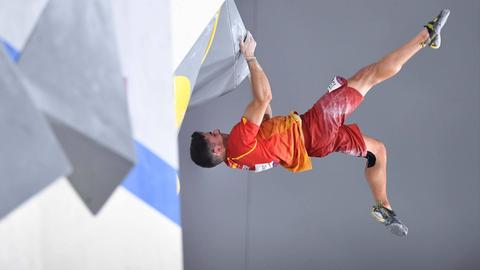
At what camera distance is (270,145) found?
2.03 meters

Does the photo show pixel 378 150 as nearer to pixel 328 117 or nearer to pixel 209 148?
pixel 328 117

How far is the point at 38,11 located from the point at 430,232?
283cm

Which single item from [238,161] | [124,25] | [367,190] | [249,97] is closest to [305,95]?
[249,97]

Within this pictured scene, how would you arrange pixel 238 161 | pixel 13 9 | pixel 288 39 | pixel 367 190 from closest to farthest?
1. pixel 13 9
2. pixel 238 161
3. pixel 288 39
4. pixel 367 190

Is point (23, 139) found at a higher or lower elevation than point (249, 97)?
higher

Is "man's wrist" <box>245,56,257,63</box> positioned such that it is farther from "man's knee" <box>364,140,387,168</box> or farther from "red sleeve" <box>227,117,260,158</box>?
"man's knee" <box>364,140,387,168</box>

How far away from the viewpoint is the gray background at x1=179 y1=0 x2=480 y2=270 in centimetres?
298

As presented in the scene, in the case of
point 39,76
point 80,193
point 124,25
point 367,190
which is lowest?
point 367,190

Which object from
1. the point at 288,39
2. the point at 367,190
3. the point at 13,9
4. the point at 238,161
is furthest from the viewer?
the point at 367,190

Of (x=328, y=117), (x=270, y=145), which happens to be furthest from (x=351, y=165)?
(x=270, y=145)

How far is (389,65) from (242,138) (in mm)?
634

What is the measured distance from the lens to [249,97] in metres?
2.99

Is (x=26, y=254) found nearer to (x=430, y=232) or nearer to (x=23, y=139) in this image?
(x=23, y=139)

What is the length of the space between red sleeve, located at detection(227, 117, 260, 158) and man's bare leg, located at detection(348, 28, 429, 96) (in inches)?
18.2
